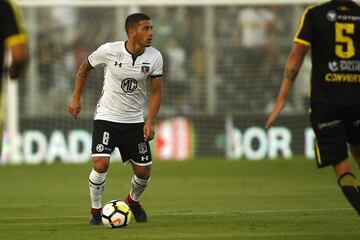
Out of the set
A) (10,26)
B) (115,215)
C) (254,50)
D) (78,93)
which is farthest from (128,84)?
(254,50)

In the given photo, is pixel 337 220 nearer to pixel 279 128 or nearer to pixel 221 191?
pixel 221 191

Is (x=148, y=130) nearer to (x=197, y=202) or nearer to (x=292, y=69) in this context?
(x=292, y=69)

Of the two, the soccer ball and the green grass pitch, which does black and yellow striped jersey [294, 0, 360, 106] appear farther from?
the soccer ball

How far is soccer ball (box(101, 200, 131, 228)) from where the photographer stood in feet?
34.8

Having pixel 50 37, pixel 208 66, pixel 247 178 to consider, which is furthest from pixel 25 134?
pixel 247 178

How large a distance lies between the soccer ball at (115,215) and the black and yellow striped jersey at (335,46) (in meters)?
2.71

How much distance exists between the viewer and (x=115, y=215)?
10.6 meters

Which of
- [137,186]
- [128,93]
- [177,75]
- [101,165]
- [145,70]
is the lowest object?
[137,186]

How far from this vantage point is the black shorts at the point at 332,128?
8891mm

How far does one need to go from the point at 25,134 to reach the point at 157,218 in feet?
41.7

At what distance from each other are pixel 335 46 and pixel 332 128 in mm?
740

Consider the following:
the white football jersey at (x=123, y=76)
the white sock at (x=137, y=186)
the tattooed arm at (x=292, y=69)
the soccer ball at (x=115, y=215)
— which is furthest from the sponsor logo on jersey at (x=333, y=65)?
the white sock at (x=137, y=186)

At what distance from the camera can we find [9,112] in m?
23.9

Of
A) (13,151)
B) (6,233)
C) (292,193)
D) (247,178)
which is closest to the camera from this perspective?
(6,233)
